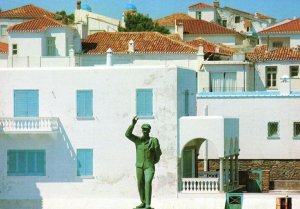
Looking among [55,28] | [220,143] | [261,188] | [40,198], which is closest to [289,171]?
[261,188]

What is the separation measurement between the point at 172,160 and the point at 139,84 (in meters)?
3.61

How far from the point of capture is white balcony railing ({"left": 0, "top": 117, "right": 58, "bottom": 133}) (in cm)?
4697

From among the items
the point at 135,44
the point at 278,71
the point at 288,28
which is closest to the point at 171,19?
the point at 288,28

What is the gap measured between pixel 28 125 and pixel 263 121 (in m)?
15.6

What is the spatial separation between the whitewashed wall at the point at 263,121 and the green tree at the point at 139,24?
150 feet

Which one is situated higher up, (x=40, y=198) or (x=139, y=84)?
(x=139, y=84)

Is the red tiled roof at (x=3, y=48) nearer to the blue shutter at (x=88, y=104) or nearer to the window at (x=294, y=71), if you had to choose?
the window at (x=294, y=71)

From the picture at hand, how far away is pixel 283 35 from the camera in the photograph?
94.8m

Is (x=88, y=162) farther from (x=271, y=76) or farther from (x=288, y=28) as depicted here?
(x=288, y=28)

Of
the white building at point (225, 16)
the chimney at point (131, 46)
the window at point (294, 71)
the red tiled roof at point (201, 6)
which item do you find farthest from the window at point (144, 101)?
the red tiled roof at point (201, 6)

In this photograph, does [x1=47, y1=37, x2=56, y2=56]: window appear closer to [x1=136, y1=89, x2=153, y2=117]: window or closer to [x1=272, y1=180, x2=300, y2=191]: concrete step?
[x1=272, y1=180, x2=300, y2=191]: concrete step

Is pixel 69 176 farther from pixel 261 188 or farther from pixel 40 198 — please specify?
pixel 261 188

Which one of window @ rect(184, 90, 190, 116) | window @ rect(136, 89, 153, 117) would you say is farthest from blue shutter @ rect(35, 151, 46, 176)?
window @ rect(184, 90, 190, 116)

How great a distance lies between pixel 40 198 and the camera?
156 ft
